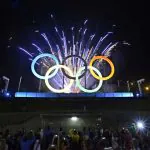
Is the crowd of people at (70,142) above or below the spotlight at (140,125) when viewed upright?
below

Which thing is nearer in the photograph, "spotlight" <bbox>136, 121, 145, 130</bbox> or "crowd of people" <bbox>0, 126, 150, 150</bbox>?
"crowd of people" <bbox>0, 126, 150, 150</bbox>

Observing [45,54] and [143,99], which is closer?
[143,99]

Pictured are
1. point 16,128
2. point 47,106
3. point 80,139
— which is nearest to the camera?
point 80,139

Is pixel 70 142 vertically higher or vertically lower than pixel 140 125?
lower

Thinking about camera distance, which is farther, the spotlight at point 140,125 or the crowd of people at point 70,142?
the spotlight at point 140,125

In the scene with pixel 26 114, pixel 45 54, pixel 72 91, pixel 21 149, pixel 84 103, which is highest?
pixel 45 54

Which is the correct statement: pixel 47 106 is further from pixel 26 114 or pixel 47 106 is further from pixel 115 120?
pixel 115 120

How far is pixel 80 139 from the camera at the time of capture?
672 inches

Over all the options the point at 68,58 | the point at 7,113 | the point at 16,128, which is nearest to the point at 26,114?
the point at 7,113

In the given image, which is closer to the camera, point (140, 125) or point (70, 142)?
point (70, 142)

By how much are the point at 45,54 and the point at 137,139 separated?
23.6 m

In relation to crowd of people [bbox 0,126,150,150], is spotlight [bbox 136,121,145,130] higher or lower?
higher

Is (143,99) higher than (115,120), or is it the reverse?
(143,99)

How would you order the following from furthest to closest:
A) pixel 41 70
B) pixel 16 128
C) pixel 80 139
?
pixel 41 70, pixel 16 128, pixel 80 139
